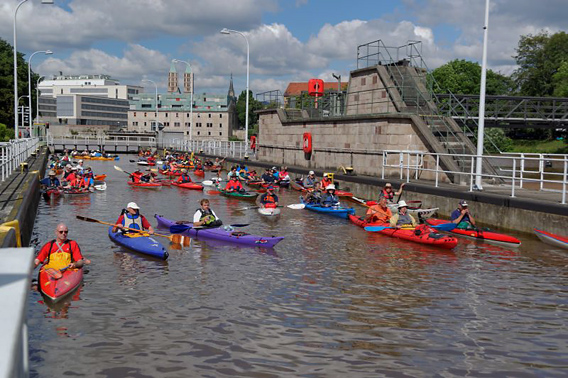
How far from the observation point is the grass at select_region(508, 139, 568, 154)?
230 feet

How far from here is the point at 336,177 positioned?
30.7 metres

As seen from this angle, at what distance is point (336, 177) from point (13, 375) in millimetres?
28652

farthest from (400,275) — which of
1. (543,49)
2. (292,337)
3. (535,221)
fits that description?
(543,49)

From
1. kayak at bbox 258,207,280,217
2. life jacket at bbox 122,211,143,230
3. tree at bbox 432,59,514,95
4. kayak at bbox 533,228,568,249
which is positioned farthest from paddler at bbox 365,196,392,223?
tree at bbox 432,59,514,95

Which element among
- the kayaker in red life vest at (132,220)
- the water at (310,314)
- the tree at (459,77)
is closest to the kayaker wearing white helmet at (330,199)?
the water at (310,314)

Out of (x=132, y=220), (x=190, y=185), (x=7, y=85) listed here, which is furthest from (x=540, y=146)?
(x=132, y=220)

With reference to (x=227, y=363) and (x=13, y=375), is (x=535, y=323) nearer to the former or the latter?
(x=227, y=363)

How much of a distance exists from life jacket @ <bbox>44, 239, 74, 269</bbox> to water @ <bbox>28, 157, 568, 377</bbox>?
2.24 ft

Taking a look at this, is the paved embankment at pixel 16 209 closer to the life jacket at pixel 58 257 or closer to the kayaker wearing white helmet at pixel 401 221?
the life jacket at pixel 58 257

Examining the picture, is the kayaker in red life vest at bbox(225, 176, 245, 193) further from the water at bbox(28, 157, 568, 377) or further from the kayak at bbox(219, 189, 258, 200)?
the water at bbox(28, 157, 568, 377)

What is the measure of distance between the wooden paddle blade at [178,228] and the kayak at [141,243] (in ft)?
6.22

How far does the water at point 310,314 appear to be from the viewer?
7.78 m

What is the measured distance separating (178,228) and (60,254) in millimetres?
6422

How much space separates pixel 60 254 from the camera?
37.4 feet
